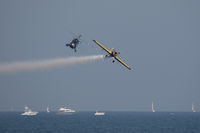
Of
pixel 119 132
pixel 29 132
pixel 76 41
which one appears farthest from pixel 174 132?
pixel 76 41

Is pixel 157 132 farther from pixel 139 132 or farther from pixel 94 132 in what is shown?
pixel 94 132

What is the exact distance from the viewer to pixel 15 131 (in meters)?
177

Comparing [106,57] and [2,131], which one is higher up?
[106,57]

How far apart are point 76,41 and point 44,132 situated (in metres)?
82.9

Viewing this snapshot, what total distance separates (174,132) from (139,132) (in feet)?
52.0

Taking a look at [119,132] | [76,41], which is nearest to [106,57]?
[76,41]

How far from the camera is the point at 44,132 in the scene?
17025cm

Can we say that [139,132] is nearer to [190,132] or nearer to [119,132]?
[119,132]

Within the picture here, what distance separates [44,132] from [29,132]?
276 inches

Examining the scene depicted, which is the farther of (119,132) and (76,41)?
(119,132)

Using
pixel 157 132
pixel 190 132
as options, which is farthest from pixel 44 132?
pixel 190 132

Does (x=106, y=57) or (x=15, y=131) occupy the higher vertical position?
(x=106, y=57)

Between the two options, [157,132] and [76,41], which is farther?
[157,132]

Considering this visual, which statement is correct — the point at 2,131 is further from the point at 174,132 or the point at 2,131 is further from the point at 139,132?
the point at 174,132
